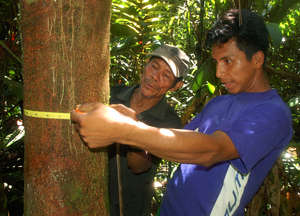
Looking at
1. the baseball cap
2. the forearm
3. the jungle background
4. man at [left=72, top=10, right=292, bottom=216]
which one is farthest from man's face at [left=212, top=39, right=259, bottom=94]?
the jungle background

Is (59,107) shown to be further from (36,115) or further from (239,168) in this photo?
(239,168)

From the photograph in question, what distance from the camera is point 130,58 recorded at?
9.52ft

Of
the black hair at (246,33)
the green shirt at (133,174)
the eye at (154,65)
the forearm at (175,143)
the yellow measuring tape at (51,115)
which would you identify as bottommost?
the green shirt at (133,174)

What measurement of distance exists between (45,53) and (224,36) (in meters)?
0.79

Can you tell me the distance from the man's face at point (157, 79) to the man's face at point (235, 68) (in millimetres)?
597

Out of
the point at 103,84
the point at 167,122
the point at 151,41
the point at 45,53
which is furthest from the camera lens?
the point at 151,41

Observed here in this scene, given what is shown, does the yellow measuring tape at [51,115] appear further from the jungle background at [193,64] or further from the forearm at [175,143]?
the jungle background at [193,64]

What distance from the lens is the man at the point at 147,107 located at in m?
1.79

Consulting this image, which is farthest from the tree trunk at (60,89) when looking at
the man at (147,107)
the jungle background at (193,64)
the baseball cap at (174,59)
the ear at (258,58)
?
the jungle background at (193,64)

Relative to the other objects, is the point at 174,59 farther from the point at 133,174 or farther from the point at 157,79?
the point at 133,174

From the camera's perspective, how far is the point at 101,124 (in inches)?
28.6

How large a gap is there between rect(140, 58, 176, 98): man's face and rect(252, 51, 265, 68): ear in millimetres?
708

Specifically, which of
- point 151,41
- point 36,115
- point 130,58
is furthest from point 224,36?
point 130,58

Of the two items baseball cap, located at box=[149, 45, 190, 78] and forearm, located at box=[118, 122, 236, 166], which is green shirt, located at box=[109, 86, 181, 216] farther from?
forearm, located at box=[118, 122, 236, 166]
